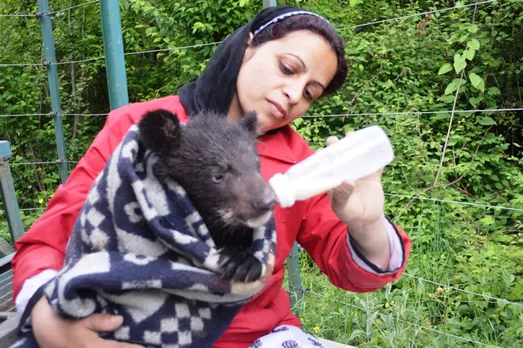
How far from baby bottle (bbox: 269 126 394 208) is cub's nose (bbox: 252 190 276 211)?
1.8 inches

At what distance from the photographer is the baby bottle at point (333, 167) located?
1.19 meters

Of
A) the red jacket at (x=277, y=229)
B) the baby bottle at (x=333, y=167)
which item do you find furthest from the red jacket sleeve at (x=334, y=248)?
the baby bottle at (x=333, y=167)

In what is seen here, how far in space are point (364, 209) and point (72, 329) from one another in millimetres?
780

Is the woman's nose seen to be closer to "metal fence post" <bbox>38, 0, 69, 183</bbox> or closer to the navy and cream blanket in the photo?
the navy and cream blanket

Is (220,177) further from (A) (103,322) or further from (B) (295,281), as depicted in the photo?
(B) (295,281)

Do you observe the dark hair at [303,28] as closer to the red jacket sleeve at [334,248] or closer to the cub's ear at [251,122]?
the cub's ear at [251,122]

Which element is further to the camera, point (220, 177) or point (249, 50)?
point (249, 50)

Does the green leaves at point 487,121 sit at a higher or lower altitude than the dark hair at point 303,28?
lower

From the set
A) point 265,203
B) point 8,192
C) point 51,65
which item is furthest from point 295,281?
point 51,65

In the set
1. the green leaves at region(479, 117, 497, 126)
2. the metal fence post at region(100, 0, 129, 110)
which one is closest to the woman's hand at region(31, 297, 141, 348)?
the metal fence post at region(100, 0, 129, 110)

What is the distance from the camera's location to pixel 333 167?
125 cm

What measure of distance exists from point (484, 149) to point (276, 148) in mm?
3493

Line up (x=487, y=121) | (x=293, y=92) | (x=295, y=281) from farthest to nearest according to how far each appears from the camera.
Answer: (x=487, y=121) → (x=295, y=281) → (x=293, y=92)

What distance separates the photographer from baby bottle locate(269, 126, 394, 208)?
119 cm
